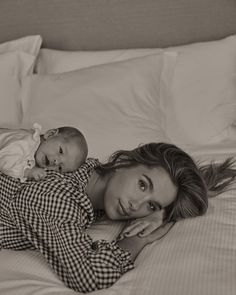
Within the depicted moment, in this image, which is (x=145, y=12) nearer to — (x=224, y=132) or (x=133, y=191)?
(x=224, y=132)

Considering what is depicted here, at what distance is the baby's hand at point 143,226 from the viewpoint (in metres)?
1.47

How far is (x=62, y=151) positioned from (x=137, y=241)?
0.37 metres

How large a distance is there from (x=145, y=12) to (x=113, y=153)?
2.61 feet

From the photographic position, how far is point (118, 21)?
7.52ft

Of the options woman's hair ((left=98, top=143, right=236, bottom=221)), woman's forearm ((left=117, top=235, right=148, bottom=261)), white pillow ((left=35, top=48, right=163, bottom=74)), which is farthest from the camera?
white pillow ((left=35, top=48, right=163, bottom=74))

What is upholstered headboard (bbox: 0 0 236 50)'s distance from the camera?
2258mm

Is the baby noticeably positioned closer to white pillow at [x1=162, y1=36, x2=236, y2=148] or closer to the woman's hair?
the woman's hair

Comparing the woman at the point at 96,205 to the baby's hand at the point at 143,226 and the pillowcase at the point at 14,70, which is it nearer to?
the baby's hand at the point at 143,226

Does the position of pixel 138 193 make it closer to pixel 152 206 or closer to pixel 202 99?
pixel 152 206

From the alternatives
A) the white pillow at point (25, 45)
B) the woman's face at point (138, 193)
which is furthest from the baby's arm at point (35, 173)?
the white pillow at point (25, 45)

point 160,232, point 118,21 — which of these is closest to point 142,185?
point 160,232

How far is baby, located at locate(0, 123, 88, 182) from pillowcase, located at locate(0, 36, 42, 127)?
418 mm

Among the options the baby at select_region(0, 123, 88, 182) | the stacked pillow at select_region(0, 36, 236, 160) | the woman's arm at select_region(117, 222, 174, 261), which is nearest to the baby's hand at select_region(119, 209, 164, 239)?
the woman's arm at select_region(117, 222, 174, 261)

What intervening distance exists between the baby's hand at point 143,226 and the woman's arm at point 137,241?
0.5 inches
